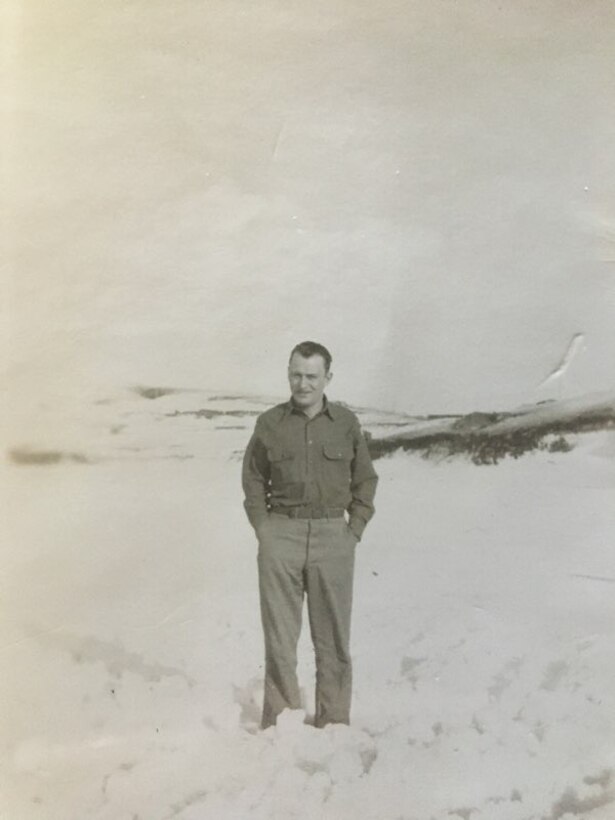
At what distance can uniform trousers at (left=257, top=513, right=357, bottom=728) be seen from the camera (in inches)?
23.5

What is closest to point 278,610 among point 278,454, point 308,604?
point 308,604

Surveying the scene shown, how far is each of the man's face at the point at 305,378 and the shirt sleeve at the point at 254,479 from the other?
4cm

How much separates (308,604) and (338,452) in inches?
5.0

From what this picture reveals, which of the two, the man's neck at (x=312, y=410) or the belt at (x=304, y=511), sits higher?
the man's neck at (x=312, y=410)

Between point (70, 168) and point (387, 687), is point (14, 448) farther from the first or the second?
point (387, 687)

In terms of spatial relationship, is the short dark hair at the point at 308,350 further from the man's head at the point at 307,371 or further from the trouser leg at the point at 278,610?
the trouser leg at the point at 278,610

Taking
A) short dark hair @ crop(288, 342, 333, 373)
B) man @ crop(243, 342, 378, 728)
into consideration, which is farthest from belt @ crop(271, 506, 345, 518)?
short dark hair @ crop(288, 342, 333, 373)

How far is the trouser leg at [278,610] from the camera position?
1.95 ft

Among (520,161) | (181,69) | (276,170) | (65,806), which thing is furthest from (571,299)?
(65,806)

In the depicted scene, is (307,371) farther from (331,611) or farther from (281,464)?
(331,611)

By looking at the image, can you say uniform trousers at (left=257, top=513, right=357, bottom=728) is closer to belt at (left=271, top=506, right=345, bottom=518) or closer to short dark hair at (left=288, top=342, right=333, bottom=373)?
belt at (left=271, top=506, right=345, bottom=518)

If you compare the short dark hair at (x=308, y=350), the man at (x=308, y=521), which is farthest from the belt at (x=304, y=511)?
the short dark hair at (x=308, y=350)

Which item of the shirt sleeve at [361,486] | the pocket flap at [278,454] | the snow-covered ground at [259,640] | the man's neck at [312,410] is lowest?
the snow-covered ground at [259,640]

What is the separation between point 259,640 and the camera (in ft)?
1.96
